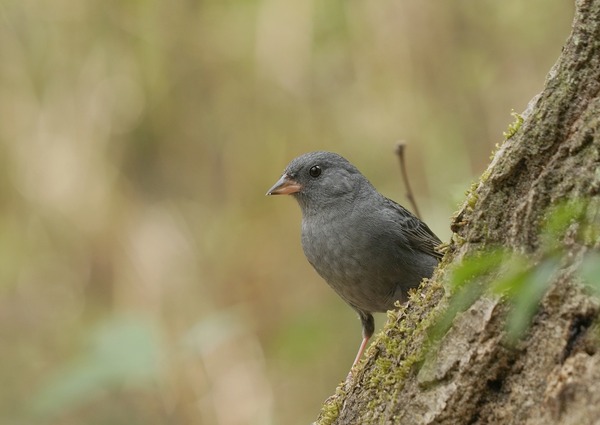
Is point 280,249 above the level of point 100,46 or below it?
below

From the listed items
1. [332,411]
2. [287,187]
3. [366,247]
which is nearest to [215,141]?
[287,187]

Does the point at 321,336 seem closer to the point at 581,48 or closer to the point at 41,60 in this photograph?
the point at 581,48

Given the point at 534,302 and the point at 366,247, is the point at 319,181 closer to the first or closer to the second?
the point at 366,247

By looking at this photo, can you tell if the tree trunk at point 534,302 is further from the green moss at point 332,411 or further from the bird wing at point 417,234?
the bird wing at point 417,234

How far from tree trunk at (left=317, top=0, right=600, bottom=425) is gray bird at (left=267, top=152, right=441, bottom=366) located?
6.56 ft

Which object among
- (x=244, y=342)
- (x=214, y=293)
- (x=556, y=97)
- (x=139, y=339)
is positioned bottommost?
(x=556, y=97)

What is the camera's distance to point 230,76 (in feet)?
29.9

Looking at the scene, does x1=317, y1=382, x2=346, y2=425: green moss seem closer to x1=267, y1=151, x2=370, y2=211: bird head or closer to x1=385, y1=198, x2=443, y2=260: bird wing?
x1=385, y1=198, x2=443, y2=260: bird wing

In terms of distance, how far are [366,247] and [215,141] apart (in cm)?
452

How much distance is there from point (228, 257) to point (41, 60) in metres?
2.92

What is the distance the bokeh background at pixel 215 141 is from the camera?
8.31 m

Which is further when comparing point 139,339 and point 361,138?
point 361,138

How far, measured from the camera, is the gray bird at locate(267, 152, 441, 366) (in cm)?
507

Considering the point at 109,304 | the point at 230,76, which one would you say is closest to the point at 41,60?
the point at 230,76
